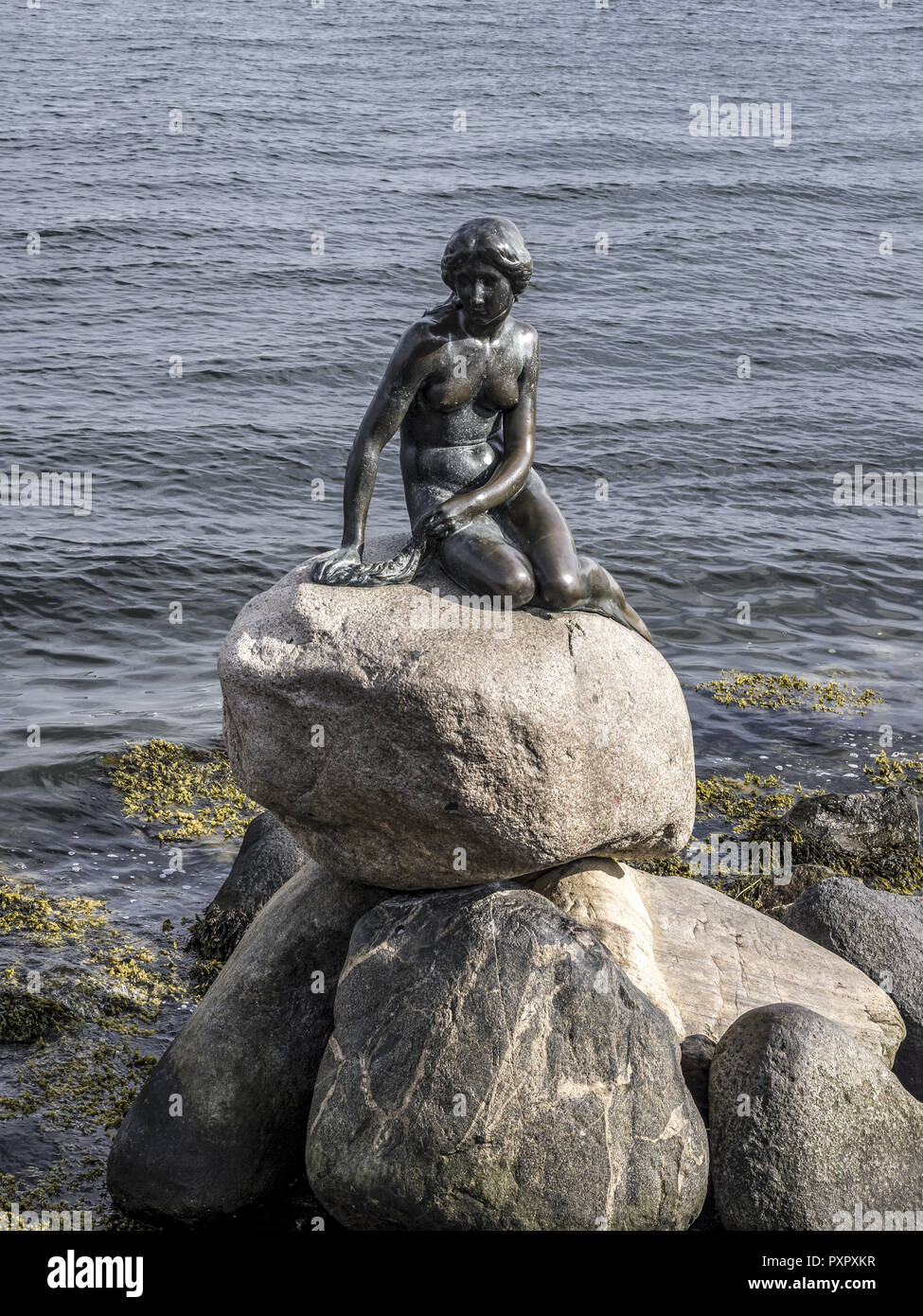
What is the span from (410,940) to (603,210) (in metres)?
24.3

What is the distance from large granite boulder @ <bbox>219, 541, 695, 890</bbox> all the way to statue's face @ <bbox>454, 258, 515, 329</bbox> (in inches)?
54.6

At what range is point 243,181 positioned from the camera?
91.2 feet

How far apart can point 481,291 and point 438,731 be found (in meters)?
2.31

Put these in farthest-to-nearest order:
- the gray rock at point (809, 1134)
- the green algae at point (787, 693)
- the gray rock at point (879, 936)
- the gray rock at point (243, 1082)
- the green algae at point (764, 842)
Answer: the green algae at point (787, 693) < the green algae at point (764, 842) < the gray rock at point (879, 936) < the gray rock at point (243, 1082) < the gray rock at point (809, 1134)

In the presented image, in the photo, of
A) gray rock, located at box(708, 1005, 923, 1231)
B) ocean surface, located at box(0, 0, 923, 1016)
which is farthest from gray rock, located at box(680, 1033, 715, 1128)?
ocean surface, located at box(0, 0, 923, 1016)

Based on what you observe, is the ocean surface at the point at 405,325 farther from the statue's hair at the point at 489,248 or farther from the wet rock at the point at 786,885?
the statue's hair at the point at 489,248

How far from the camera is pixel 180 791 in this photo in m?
12.0

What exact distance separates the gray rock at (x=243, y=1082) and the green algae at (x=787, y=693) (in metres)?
7.42

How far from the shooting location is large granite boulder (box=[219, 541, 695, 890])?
6.61 m

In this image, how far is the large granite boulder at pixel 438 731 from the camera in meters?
6.61

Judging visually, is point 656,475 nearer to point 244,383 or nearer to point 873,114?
point 244,383

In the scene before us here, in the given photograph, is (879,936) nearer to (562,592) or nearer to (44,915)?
(562,592)

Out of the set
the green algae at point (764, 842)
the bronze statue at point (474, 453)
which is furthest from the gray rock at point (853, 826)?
the bronze statue at point (474, 453)

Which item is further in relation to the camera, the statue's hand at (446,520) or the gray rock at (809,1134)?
the statue's hand at (446,520)
